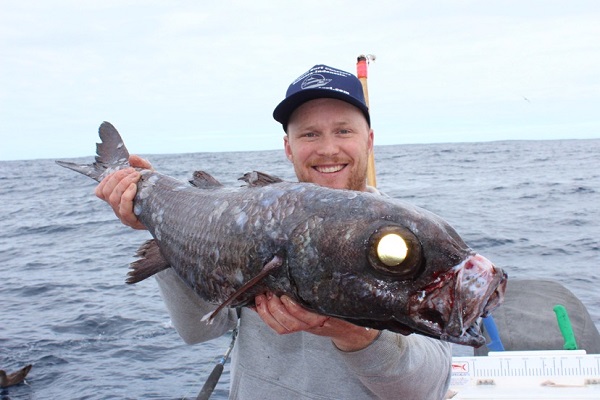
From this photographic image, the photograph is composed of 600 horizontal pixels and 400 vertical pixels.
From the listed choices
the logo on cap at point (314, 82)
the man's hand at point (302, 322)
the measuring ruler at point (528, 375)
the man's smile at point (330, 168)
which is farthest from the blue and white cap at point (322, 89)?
the measuring ruler at point (528, 375)

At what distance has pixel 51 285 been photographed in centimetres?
1522

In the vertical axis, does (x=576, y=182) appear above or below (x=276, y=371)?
below

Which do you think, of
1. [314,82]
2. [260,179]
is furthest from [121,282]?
[260,179]

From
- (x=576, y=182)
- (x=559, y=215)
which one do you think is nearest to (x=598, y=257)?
(x=559, y=215)

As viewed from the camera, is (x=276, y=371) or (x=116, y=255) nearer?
(x=276, y=371)

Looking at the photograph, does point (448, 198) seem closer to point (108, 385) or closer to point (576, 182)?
point (576, 182)

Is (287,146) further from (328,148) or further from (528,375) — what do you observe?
(528,375)

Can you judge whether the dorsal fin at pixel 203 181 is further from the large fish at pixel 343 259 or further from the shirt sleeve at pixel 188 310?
the shirt sleeve at pixel 188 310

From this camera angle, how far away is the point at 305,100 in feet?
13.6

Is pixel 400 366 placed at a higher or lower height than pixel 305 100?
lower

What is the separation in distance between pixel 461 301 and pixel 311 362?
1.69 m

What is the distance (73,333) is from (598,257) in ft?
40.5

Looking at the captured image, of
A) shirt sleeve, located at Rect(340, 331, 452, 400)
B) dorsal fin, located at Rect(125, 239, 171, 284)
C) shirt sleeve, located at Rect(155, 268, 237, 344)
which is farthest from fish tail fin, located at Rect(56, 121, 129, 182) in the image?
shirt sleeve, located at Rect(340, 331, 452, 400)

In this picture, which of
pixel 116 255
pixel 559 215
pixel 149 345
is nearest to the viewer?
pixel 149 345
